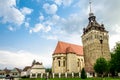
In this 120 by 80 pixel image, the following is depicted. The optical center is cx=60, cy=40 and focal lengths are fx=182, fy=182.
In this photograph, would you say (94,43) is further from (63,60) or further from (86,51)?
(63,60)

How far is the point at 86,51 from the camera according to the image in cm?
6775

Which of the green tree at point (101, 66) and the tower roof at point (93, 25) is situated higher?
the tower roof at point (93, 25)

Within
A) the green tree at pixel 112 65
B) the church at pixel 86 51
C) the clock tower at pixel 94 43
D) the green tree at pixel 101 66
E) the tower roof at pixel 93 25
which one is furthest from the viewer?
the tower roof at pixel 93 25

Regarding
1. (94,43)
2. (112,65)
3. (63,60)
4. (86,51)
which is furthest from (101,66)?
(86,51)

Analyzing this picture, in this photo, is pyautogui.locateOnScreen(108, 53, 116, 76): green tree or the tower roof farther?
the tower roof

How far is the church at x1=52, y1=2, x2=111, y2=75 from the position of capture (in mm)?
57406

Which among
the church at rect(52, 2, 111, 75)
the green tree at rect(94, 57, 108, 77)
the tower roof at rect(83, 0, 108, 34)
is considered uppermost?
the tower roof at rect(83, 0, 108, 34)

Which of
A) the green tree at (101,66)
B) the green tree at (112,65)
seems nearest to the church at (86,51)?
the green tree at (101,66)

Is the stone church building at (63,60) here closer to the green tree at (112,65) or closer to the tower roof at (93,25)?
the green tree at (112,65)

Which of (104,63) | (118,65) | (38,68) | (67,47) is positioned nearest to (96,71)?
(104,63)

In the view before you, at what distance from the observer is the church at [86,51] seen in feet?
188

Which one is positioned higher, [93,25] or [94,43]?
[93,25]

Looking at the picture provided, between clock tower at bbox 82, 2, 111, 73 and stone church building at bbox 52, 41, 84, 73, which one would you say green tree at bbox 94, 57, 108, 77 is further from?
stone church building at bbox 52, 41, 84, 73

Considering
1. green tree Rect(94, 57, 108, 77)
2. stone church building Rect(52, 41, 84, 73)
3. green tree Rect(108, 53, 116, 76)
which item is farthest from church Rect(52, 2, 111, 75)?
green tree Rect(108, 53, 116, 76)
